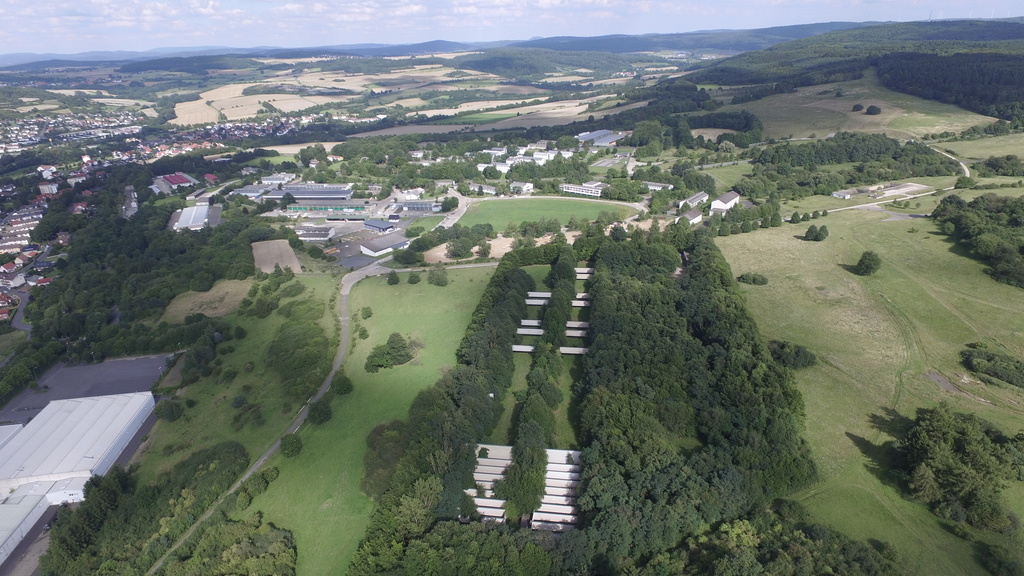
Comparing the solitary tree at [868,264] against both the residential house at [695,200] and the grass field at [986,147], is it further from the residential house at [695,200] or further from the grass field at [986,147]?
the grass field at [986,147]

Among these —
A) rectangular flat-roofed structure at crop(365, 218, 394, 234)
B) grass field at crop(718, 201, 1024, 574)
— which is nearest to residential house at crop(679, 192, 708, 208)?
grass field at crop(718, 201, 1024, 574)

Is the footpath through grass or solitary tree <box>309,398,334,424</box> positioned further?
the footpath through grass

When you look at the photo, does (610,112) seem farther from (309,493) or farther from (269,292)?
(309,493)

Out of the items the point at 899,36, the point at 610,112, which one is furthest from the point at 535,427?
the point at 899,36

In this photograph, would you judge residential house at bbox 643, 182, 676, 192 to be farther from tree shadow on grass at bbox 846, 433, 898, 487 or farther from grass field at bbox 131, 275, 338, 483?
tree shadow on grass at bbox 846, 433, 898, 487

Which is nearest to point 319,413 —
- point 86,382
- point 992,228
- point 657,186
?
point 86,382

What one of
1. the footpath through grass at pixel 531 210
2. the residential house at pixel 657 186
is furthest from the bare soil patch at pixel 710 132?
the footpath through grass at pixel 531 210
